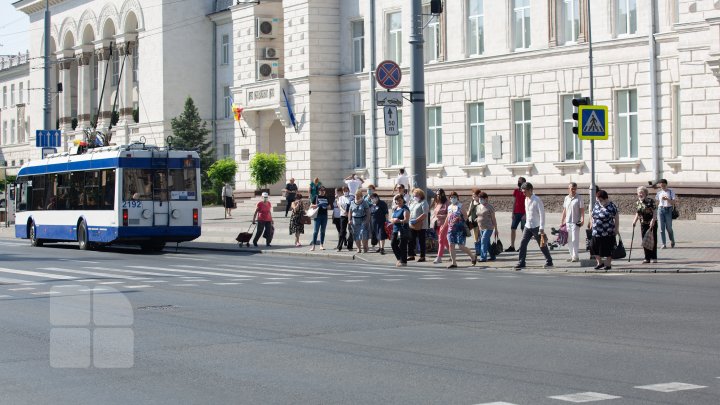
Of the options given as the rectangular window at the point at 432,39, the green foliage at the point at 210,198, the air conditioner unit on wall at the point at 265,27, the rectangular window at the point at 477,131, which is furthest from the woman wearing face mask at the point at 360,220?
the green foliage at the point at 210,198

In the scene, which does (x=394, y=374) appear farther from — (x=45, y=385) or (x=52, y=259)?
(x=52, y=259)

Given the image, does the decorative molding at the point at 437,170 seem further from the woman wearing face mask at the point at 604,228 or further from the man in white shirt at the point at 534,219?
the woman wearing face mask at the point at 604,228

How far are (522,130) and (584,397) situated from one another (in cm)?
3393

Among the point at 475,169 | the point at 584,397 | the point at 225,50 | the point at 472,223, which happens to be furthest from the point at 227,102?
the point at 584,397

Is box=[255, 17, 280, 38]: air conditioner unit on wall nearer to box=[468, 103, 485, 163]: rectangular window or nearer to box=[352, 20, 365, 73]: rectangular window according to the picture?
box=[352, 20, 365, 73]: rectangular window

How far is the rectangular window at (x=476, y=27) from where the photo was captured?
4369cm

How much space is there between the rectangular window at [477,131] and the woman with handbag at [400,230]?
17786 millimetres

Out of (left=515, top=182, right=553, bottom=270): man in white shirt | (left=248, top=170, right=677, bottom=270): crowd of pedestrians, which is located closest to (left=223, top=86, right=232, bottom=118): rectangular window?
(left=248, top=170, right=677, bottom=270): crowd of pedestrians

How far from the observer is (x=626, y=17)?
3841 cm

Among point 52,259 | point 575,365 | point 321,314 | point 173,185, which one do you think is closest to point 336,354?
point 575,365

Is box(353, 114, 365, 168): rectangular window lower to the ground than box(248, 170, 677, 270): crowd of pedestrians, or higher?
higher

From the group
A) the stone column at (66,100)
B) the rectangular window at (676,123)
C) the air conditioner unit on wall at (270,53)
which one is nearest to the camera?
the rectangular window at (676,123)

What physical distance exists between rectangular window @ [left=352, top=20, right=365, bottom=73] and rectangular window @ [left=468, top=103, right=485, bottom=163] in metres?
7.16

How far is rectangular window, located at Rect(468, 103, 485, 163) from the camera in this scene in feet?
144
